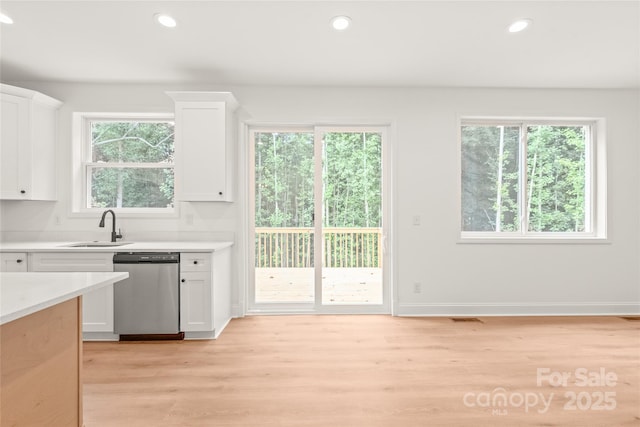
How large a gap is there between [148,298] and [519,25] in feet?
12.7

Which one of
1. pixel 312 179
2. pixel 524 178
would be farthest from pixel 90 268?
pixel 524 178

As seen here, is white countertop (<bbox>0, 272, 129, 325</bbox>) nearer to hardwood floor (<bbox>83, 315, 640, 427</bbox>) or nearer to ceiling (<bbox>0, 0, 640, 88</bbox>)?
hardwood floor (<bbox>83, 315, 640, 427</bbox>)

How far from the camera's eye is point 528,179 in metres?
4.02

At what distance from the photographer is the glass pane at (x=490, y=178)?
398 centimetres

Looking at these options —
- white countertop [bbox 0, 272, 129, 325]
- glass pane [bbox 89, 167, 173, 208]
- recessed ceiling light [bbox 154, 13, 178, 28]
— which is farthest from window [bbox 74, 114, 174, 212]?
A: white countertop [bbox 0, 272, 129, 325]

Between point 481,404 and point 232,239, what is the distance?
276cm

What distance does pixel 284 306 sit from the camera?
12.9ft

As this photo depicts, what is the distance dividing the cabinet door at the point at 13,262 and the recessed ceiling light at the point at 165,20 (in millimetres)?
2325

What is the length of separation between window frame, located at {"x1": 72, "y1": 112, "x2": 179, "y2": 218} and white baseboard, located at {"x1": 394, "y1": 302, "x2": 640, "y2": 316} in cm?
294

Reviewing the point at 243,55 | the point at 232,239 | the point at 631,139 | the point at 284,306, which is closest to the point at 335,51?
the point at 243,55

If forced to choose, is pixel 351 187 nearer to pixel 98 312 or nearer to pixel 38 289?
pixel 98 312

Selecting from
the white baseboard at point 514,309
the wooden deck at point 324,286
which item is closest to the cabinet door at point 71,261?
the wooden deck at point 324,286

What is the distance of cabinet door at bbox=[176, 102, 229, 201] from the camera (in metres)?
3.39

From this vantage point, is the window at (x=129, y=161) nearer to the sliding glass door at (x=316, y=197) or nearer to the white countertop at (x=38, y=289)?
the sliding glass door at (x=316, y=197)
